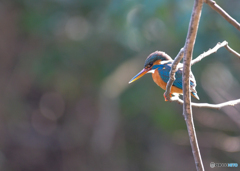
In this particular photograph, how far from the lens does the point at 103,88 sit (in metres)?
4.45

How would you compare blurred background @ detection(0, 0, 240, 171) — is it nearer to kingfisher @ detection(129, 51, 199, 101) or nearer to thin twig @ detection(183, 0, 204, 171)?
kingfisher @ detection(129, 51, 199, 101)

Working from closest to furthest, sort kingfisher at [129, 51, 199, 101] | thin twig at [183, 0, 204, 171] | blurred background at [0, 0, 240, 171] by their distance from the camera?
thin twig at [183, 0, 204, 171]
kingfisher at [129, 51, 199, 101]
blurred background at [0, 0, 240, 171]

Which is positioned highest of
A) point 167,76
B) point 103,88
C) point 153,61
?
point 103,88

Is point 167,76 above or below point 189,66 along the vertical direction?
above

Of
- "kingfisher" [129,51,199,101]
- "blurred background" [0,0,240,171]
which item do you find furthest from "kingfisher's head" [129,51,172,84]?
"blurred background" [0,0,240,171]

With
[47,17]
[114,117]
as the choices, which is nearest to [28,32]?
[47,17]

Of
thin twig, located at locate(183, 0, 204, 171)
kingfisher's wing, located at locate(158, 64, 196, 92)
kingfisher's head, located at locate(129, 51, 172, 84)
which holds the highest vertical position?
kingfisher's head, located at locate(129, 51, 172, 84)

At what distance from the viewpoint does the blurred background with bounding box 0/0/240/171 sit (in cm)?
408

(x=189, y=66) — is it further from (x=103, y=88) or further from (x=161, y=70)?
(x=103, y=88)

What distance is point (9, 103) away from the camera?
4812mm

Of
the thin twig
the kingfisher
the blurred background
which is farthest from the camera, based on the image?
the blurred background

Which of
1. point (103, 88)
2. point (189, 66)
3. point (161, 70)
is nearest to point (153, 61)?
point (161, 70)

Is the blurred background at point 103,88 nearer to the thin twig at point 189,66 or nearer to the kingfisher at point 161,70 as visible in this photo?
the kingfisher at point 161,70

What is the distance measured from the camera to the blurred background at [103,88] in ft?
13.4
